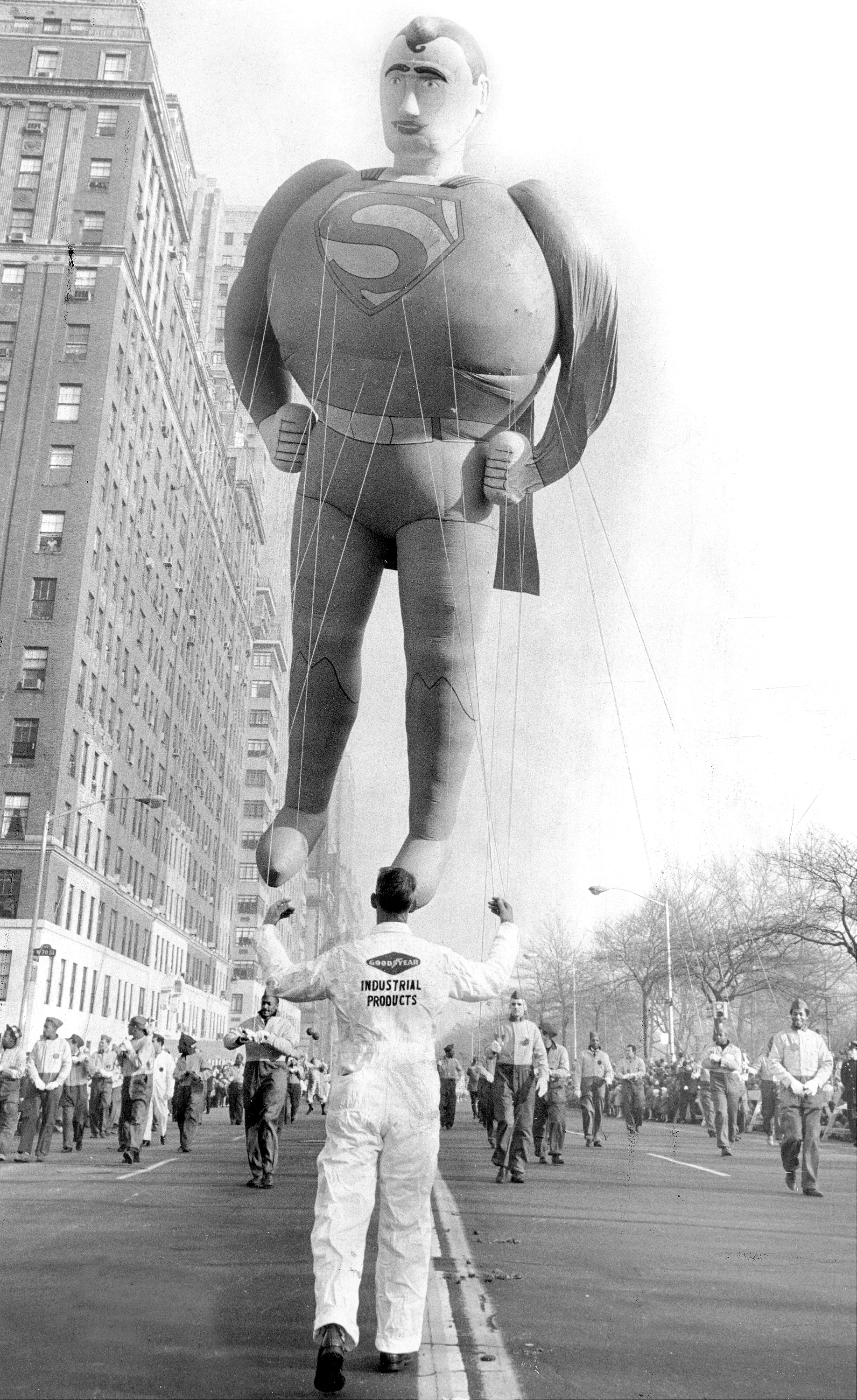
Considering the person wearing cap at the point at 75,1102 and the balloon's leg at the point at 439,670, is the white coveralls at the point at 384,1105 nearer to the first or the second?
the balloon's leg at the point at 439,670

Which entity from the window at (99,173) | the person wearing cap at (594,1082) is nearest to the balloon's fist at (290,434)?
the window at (99,173)

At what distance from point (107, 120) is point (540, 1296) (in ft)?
17.5

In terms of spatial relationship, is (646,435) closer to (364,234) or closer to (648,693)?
(648,693)

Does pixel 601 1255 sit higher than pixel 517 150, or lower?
lower

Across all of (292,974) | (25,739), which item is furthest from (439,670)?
(25,739)

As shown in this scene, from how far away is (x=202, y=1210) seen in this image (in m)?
5.42

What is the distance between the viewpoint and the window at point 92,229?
5.65 metres

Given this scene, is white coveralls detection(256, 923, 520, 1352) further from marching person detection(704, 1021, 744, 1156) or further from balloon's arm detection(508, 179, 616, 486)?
balloon's arm detection(508, 179, 616, 486)

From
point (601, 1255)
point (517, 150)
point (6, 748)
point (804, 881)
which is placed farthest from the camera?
point (6, 748)

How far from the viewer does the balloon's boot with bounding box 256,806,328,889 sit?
14.6 feet

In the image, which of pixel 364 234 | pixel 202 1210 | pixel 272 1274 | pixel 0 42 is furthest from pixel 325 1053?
pixel 0 42

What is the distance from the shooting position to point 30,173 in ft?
18.1

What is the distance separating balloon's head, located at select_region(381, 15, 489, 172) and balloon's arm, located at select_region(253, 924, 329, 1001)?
3.05m

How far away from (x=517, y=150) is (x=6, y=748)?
151 inches
